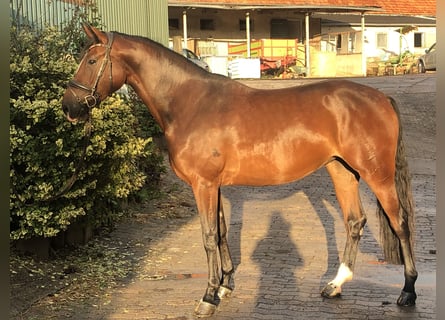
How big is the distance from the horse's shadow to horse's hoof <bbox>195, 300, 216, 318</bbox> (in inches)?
48.9

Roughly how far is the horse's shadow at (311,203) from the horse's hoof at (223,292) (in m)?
0.93

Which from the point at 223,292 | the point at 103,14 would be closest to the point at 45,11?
the point at 103,14

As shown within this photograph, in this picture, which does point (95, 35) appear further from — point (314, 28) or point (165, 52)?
point (314, 28)

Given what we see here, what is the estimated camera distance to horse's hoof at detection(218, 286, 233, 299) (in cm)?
544

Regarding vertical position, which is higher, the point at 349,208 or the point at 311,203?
the point at 349,208

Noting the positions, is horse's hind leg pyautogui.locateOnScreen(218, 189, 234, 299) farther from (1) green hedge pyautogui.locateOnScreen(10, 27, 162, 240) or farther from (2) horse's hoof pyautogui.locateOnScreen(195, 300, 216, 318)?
(1) green hedge pyautogui.locateOnScreen(10, 27, 162, 240)

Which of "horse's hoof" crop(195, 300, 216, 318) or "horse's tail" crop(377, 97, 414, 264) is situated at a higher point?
"horse's tail" crop(377, 97, 414, 264)

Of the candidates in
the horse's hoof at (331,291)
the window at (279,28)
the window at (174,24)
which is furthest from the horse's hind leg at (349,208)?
the window at (279,28)

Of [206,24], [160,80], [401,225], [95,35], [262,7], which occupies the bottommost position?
[401,225]

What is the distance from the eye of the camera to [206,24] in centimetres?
3259

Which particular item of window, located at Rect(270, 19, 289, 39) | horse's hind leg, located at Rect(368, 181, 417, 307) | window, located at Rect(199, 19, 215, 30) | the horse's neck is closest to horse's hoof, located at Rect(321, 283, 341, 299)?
horse's hind leg, located at Rect(368, 181, 417, 307)

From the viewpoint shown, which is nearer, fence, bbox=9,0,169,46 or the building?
fence, bbox=9,0,169,46

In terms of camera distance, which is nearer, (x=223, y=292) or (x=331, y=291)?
(x=331, y=291)

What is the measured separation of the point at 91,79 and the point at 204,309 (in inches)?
84.1
